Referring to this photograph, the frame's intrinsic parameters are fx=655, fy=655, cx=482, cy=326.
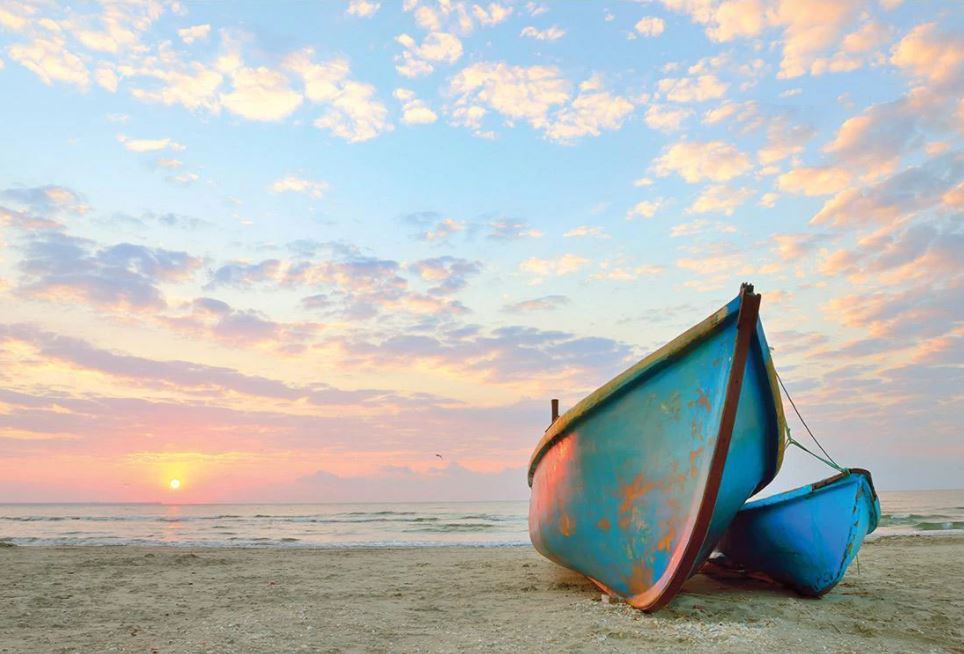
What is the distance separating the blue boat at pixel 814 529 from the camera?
6.49 meters

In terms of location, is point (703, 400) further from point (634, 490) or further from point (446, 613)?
point (446, 613)

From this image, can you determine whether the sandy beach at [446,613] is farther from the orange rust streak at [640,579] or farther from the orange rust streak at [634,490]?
the orange rust streak at [634,490]

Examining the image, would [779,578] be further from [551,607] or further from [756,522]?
[551,607]

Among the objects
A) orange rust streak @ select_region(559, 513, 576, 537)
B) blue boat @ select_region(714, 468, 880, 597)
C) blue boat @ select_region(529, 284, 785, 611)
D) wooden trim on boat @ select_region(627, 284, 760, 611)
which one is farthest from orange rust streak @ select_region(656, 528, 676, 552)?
blue boat @ select_region(714, 468, 880, 597)

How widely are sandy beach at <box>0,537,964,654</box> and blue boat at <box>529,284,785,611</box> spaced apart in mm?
548

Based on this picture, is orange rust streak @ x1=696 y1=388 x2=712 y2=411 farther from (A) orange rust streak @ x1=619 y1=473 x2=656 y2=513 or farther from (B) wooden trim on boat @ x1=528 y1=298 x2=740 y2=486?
(A) orange rust streak @ x1=619 y1=473 x2=656 y2=513

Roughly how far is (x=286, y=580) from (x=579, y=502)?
5.03 meters

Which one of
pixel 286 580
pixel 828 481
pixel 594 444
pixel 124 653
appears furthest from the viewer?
pixel 286 580

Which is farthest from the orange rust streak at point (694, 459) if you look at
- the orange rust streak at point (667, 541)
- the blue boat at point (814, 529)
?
the blue boat at point (814, 529)

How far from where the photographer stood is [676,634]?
5.10 meters

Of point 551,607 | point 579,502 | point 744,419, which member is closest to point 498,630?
point 551,607

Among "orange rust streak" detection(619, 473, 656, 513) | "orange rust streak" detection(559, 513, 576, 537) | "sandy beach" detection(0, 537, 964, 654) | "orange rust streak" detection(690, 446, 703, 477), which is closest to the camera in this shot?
"sandy beach" detection(0, 537, 964, 654)

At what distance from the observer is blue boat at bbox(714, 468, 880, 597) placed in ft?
21.3

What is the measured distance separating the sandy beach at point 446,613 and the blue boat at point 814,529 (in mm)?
264
